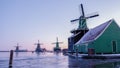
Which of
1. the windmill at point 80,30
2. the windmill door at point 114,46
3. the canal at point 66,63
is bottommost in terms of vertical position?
the canal at point 66,63

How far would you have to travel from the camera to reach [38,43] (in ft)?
490

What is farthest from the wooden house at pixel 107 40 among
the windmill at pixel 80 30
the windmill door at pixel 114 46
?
the windmill at pixel 80 30

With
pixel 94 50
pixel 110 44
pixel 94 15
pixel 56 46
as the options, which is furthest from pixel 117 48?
pixel 56 46

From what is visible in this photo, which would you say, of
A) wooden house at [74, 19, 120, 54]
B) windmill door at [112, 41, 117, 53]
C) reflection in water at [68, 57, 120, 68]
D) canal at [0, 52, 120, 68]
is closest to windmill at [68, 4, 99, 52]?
wooden house at [74, 19, 120, 54]

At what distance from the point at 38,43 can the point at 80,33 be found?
3916 inches

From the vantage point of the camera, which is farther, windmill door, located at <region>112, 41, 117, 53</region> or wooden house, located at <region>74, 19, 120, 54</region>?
windmill door, located at <region>112, 41, 117, 53</region>

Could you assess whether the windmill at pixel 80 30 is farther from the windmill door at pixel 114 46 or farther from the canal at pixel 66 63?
the canal at pixel 66 63

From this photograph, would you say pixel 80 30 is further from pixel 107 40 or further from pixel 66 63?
pixel 66 63

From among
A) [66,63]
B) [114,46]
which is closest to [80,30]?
[114,46]

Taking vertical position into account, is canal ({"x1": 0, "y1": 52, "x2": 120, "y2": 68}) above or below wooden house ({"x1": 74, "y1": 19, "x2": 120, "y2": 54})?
below

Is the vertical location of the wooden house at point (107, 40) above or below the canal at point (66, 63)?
above

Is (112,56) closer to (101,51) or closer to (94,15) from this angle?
(101,51)

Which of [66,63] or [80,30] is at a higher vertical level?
[80,30]

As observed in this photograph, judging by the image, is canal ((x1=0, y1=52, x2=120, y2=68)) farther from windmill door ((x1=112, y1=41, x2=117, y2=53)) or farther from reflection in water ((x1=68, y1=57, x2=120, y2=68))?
windmill door ((x1=112, y1=41, x2=117, y2=53))
